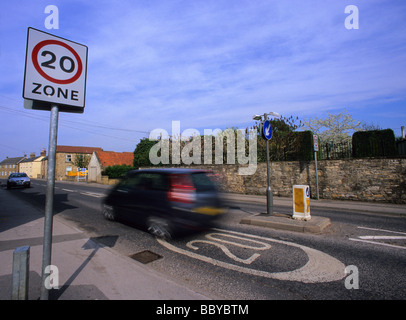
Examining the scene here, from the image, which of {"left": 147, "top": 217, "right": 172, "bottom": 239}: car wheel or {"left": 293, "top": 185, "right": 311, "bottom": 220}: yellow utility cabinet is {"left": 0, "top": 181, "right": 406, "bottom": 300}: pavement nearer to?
{"left": 293, "top": 185, "right": 311, "bottom": 220}: yellow utility cabinet

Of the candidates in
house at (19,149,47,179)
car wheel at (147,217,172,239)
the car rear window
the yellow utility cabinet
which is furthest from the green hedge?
house at (19,149,47,179)

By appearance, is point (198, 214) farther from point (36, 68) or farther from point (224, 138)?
point (224, 138)

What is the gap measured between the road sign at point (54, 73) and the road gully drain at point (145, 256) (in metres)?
3.04

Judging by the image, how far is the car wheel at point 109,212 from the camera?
732 cm

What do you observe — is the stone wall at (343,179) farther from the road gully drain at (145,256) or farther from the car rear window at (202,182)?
the road gully drain at (145,256)

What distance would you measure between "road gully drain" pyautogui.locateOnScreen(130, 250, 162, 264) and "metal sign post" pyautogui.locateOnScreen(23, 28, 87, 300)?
2105 mm

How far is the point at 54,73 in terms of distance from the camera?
8.48ft

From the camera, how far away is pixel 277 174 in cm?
1559

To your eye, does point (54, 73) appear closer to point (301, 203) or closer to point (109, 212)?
point (109, 212)

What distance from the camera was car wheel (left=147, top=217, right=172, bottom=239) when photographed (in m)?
5.50

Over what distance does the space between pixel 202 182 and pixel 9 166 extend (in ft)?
368

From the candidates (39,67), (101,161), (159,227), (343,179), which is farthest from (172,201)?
(101,161)

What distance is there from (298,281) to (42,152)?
91.7 meters
